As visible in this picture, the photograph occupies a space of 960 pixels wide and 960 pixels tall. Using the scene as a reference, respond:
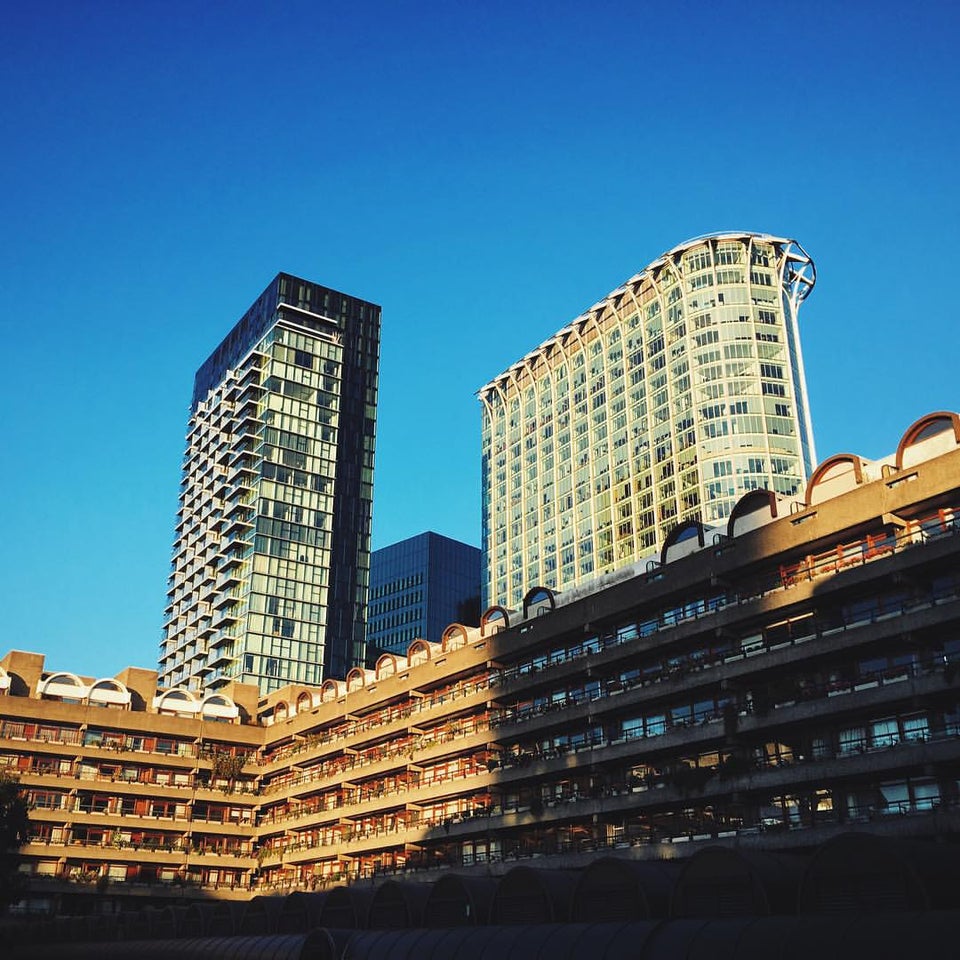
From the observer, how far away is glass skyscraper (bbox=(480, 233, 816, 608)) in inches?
5472

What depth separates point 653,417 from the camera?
153 metres

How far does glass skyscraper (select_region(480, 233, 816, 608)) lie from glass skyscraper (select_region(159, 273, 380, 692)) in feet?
83.4

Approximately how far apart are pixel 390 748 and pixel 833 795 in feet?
145

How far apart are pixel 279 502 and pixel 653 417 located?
191 feet

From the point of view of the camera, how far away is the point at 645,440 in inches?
6019

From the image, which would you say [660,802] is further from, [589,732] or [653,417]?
[653,417]

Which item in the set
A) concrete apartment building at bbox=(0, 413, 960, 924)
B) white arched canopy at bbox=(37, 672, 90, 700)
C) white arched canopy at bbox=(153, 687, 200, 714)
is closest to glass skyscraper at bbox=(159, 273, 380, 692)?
white arched canopy at bbox=(153, 687, 200, 714)

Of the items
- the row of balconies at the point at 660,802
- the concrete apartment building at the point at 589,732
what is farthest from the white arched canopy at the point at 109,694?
the row of balconies at the point at 660,802

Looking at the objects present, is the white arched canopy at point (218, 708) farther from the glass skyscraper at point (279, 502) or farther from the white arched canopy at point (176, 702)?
the glass skyscraper at point (279, 502)

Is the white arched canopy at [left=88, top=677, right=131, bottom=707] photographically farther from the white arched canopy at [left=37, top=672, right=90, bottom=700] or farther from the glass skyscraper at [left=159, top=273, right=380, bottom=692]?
A: the glass skyscraper at [left=159, top=273, right=380, bottom=692]

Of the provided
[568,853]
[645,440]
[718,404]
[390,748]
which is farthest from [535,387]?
[568,853]

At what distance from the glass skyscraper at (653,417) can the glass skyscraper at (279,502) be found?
83.4ft

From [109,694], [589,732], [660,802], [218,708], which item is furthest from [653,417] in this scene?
[660,802]

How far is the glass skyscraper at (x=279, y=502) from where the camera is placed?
158m
